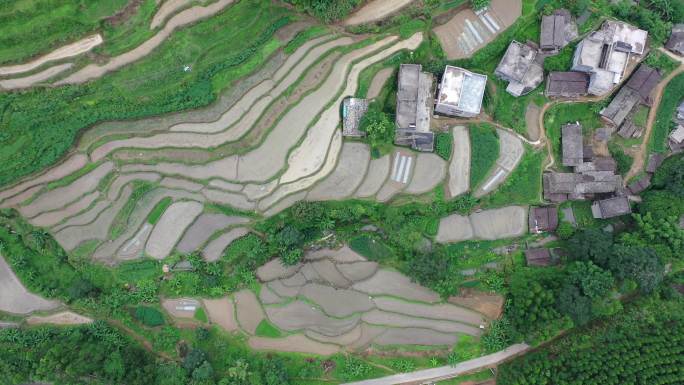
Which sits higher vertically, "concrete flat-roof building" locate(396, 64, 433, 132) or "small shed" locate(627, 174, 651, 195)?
"concrete flat-roof building" locate(396, 64, 433, 132)

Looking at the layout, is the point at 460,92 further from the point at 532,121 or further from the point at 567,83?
the point at 567,83

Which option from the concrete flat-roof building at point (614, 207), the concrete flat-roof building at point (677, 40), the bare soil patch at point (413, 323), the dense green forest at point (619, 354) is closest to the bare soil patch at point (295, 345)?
the bare soil patch at point (413, 323)

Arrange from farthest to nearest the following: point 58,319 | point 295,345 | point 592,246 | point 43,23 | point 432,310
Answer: point 432,310
point 58,319
point 295,345
point 43,23
point 592,246

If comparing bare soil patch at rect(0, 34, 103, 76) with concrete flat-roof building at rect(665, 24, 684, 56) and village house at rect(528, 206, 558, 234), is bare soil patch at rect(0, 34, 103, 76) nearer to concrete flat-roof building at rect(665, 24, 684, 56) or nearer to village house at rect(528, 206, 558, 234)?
village house at rect(528, 206, 558, 234)

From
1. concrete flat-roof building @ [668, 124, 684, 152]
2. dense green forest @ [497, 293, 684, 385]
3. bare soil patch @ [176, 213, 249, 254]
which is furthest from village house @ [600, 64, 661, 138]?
bare soil patch @ [176, 213, 249, 254]

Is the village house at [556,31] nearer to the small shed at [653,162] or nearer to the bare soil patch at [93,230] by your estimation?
the small shed at [653,162]

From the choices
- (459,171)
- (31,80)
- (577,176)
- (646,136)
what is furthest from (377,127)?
(31,80)

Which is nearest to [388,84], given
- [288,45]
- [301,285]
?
[288,45]

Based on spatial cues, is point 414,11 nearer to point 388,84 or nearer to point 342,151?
point 388,84
